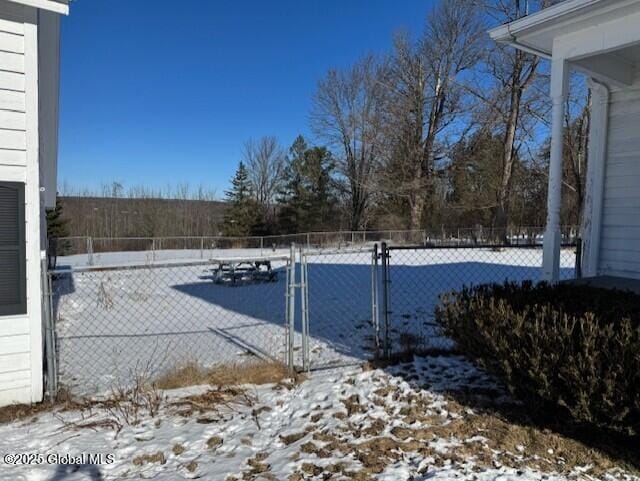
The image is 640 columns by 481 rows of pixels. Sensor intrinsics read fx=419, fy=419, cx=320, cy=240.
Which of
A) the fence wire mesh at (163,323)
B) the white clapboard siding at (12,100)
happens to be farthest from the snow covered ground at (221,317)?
the white clapboard siding at (12,100)

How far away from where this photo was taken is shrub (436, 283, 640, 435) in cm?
224

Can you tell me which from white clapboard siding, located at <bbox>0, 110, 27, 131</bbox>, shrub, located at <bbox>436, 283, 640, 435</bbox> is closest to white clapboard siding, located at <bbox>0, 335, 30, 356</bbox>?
white clapboard siding, located at <bbox>0, 110, 27, 131</bbox>

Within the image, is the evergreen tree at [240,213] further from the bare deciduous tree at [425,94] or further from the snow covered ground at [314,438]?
the snow covered ground at [314,438]

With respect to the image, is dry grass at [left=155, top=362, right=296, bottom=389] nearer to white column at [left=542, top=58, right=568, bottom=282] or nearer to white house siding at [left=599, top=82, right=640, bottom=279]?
white column at [left=542, top=58, right=568, bottom=282]

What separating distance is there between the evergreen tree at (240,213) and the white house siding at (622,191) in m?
29.8

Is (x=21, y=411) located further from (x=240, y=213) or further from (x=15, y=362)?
(x=240, y=213)

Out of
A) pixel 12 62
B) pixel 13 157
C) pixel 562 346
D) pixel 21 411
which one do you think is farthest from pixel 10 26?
pixel 562 346

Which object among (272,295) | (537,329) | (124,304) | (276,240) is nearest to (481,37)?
(276,240)

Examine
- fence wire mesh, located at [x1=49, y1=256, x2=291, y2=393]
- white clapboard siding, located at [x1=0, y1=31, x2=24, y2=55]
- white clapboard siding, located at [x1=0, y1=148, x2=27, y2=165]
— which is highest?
white clapboard siding, located at [x1=0, y1=31, x2=24, y2=55]

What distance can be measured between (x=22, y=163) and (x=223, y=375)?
96.2 inches

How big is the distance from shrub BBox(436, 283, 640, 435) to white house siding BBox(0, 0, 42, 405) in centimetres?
339

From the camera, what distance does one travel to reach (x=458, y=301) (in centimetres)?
337

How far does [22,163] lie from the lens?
11.0ft

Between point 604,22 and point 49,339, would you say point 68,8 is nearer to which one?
point 49,339
